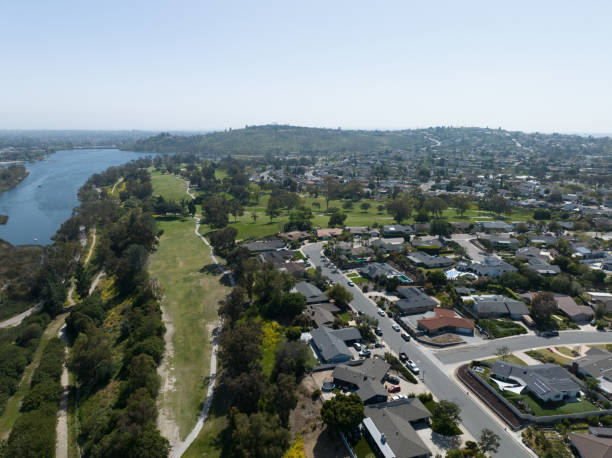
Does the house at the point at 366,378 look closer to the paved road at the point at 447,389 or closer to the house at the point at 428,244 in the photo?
the paved road at the point at 447,389

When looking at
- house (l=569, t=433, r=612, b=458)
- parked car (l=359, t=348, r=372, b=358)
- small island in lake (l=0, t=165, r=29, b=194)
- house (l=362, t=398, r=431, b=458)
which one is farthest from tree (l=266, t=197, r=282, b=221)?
small island in lake (l=0, t=165, r=29, b=194)

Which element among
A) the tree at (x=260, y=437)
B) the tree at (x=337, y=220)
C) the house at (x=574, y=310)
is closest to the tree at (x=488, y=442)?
the tree at (x=260, y=437)

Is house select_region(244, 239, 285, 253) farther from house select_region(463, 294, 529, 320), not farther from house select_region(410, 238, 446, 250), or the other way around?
house select_region(463, 294, 529, 320)

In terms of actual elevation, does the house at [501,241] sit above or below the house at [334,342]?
above

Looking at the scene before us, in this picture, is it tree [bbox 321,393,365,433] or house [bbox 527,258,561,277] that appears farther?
house [bbox 527,258,561,277]

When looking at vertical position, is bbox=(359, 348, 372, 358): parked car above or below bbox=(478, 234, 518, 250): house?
below

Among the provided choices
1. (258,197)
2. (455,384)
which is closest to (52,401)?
(455,384)

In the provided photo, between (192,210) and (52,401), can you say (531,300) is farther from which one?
(192,210)

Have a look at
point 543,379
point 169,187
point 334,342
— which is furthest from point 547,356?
point 169,187
